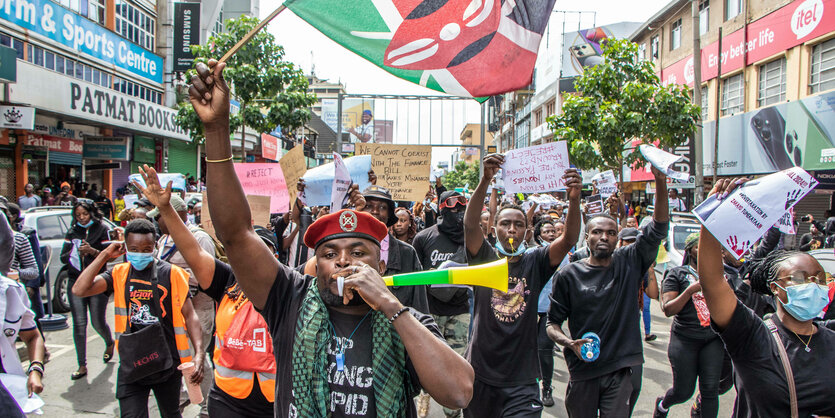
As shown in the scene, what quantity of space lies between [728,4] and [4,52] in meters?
24.1

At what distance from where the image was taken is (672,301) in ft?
14.9

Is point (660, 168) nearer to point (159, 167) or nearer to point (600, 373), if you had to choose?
point (600, 373)

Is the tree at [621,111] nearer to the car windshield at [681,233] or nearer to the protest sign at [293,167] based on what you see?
the car windshield at [681,233]

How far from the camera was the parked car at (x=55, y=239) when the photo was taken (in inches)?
343

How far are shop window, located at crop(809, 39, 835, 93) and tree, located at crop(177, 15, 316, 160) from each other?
1544 centimetres

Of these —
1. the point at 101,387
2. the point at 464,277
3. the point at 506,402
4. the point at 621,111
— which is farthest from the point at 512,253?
the point at 621,111

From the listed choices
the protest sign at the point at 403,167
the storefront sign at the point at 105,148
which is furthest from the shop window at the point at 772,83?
the storefront sign at the point at 105,148

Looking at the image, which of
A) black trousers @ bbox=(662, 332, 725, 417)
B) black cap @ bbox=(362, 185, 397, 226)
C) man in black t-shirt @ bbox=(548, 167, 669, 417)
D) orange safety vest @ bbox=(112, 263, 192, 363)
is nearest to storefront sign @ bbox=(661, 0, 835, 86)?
black trousers @ bbox=(662, 332, 725, 417)

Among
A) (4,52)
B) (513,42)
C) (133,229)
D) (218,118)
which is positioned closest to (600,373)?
(513,42)

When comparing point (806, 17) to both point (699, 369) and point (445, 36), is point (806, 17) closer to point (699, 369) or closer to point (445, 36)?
point (699, 369)

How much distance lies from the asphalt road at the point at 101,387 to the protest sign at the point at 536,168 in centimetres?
222

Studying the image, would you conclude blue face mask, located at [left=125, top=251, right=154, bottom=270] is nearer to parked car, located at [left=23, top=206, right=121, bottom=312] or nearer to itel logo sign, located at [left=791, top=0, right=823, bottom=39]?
parked car, located at [left=23, top=206, right=121, bottom=312]

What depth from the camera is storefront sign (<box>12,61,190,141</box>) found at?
48.2 ft

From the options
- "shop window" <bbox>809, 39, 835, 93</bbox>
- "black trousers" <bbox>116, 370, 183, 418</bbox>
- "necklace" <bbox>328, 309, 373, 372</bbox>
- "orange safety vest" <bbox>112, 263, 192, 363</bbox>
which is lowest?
"black trousers" <bbox>116, 370, 183, 418</bbox>
